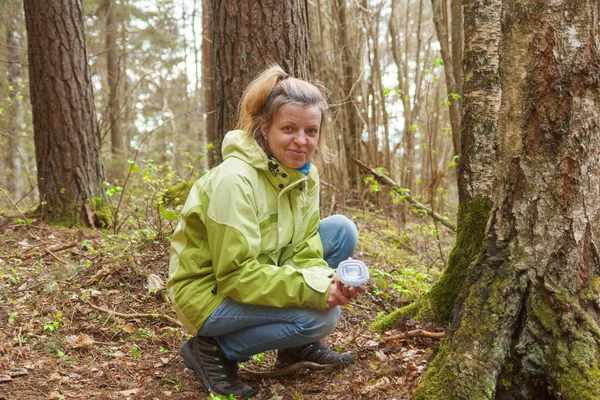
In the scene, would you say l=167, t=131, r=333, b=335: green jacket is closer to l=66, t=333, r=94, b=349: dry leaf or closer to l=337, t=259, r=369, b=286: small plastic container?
l=337, t=259, r=369, b=286: small plastic container

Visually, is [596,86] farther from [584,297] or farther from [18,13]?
[18,13]

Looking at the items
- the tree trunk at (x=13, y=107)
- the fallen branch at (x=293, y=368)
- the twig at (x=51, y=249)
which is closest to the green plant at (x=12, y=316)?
the twig at (x=51, y=249)

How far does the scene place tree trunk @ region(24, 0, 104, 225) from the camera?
6090mm

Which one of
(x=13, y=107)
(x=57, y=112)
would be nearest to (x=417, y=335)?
(x=57, y=112)

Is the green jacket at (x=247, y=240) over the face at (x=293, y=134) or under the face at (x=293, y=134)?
under

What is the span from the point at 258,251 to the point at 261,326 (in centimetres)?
44

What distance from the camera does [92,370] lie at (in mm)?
3154

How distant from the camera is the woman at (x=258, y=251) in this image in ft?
8.38

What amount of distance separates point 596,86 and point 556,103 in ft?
0.57

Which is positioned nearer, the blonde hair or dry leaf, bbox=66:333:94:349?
the blonde hair

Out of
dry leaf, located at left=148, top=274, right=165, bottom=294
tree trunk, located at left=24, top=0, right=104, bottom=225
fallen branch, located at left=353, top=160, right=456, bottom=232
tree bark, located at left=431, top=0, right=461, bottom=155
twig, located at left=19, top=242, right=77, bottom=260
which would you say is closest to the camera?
dry leaf, located at left=148, top=274, right=165, bottom=294

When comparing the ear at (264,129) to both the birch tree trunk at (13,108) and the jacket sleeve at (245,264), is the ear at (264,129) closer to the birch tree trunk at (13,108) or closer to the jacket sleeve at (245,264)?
the jacket sleeve at (245,264)

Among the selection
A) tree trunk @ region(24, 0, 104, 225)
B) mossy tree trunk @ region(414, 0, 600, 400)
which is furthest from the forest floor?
tree trunk @ region(24, 0, 104, 225)

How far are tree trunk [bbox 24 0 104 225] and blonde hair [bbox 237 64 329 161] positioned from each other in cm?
388
